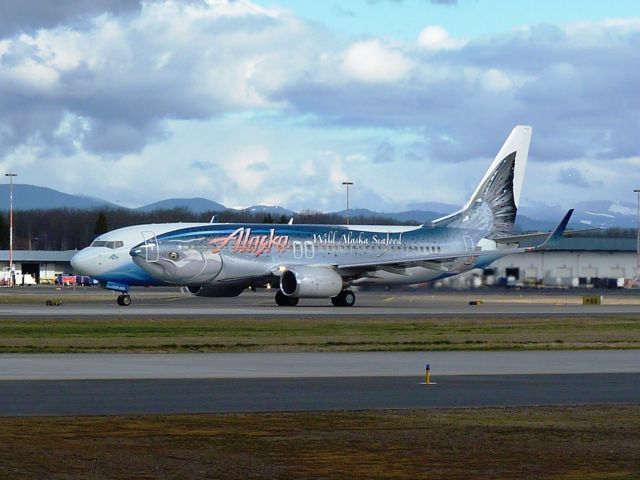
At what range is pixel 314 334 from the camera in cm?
4400

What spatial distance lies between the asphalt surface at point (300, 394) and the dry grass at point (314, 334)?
32.8ft

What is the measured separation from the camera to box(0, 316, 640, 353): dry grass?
38125 mm

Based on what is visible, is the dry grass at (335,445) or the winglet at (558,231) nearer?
the dry grass at (335,445)

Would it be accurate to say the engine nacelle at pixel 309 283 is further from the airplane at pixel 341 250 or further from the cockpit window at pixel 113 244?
the cockpit window at pixel 113 244

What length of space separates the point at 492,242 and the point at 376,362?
43.7 metres

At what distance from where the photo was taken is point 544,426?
19.9 meters

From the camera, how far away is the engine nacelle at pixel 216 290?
68625 mm

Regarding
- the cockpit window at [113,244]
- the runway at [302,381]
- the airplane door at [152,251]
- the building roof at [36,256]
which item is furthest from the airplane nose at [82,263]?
the building roof at [36,256]

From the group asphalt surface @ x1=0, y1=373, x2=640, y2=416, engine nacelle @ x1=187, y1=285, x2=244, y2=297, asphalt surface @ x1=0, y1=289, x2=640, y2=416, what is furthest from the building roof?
asphalt surface @ x1=0, y1=373, x2=640, y2=416

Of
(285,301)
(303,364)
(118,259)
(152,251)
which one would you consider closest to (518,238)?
(285,301)

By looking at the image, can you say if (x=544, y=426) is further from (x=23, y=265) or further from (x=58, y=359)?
(x=23, y=265)

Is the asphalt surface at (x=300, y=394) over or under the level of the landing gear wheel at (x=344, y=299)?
under

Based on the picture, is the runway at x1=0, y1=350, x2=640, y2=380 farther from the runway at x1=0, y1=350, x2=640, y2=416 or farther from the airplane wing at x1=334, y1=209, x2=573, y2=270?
the airplane wing at x1=334, y1=209, x2=573, y2=270

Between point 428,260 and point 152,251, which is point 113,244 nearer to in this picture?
point 152,251
